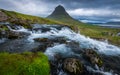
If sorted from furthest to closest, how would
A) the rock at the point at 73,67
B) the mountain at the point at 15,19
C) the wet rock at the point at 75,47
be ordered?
the mountain at the point at 15,19
the wet rock at the point at 75,47
the rock at the point at 73,67

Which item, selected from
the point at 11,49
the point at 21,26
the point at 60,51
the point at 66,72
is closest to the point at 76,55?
the point at 60,51

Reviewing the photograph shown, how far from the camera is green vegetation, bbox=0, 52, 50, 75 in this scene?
663 inches

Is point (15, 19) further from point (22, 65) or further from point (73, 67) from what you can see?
point (22, 65)

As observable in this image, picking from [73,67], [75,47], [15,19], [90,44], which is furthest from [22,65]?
[15,19]

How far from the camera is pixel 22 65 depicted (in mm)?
17328

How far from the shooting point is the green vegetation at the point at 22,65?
663 inches

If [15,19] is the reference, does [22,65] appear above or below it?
above

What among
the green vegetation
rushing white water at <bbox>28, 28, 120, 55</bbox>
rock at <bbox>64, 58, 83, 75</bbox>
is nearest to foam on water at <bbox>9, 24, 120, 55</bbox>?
rushing white water at <bbox>28, 28, 120, 55</bbox>

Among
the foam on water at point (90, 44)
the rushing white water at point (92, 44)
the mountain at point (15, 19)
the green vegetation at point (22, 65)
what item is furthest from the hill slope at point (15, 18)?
the green vegetation at point (22, 65)

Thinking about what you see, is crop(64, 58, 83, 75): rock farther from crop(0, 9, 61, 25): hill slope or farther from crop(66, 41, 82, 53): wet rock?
crop(0, 9, 61, 25): hill slope

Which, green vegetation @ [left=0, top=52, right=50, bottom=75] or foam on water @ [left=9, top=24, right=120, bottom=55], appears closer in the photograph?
green vegetation @ [left=0, top=52, right=50, bottom=75]

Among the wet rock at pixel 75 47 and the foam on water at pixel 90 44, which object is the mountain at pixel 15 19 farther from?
the wet rock at pixel 75 47

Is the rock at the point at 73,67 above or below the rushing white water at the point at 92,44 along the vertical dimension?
above

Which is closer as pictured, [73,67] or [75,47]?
[73,67]
